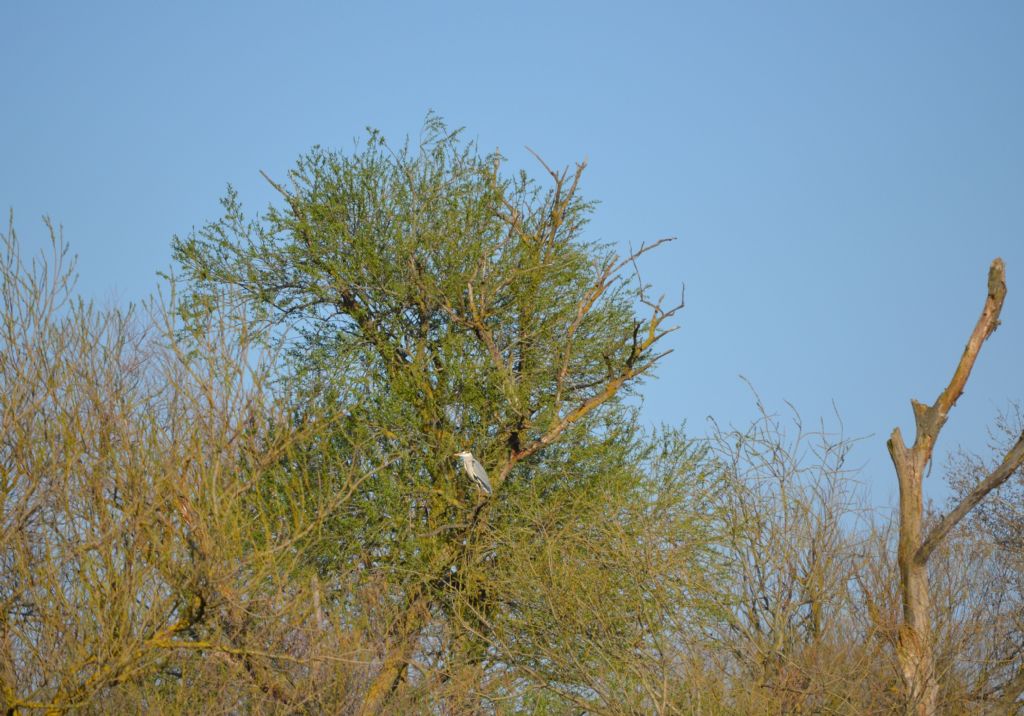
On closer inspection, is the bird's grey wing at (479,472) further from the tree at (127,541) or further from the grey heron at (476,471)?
the tree at (127,541)

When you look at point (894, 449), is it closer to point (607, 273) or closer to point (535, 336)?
point (607, 273)

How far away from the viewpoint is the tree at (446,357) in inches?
613

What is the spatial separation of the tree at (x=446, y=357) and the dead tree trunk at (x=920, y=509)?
4.18 metres

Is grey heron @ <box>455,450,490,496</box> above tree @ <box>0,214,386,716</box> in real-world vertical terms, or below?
above

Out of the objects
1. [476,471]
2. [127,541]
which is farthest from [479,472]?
[127,541]

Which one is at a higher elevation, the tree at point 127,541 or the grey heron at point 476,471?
the grey heron at point 476,471

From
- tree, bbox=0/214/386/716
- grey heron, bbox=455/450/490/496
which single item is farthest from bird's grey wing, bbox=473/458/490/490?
tree, bbox=0/214/386/716

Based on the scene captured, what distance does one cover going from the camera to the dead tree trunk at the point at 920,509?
1018 cm

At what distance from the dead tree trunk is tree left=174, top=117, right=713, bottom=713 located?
418 centimetres

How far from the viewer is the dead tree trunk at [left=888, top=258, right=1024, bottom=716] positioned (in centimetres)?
1018

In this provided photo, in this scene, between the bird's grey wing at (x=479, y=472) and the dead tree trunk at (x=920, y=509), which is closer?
the dead tree trunk at (x=920, y=509)

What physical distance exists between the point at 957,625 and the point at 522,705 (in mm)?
5824

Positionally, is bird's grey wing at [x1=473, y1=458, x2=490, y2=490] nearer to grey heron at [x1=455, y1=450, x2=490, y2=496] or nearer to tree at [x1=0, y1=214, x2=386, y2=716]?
grey heron at [x1=455, y1=450, x2=490, y2=496]

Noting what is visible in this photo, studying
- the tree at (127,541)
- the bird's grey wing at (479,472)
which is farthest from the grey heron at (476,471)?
the tree at (127,541)
